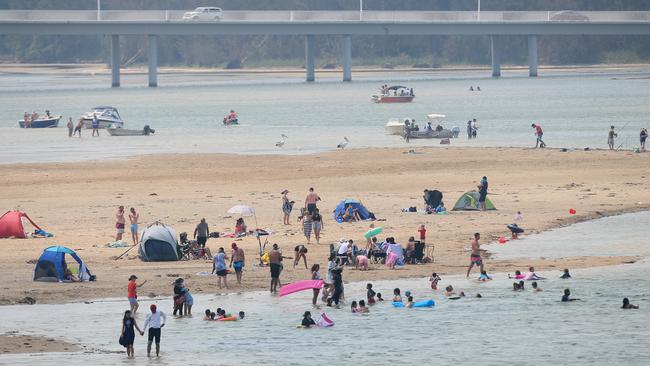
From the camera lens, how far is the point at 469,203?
152 ft

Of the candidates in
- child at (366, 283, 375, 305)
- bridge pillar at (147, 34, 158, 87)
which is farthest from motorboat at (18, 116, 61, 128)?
child at (366, 283, 375, 305)

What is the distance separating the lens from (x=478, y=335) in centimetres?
3061

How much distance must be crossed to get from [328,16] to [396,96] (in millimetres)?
25175

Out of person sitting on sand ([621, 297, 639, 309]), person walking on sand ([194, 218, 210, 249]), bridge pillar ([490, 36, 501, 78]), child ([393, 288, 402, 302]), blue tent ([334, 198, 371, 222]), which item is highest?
bridge pillar ([490, 36, 501, 78])

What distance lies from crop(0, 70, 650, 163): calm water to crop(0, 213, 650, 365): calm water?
1438 inches

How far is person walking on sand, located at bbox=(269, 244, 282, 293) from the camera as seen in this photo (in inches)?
1310

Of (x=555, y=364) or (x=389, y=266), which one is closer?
(x=555, y=364)

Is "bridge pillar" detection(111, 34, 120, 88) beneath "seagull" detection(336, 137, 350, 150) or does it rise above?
above

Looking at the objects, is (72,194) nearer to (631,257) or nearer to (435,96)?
(631,257)

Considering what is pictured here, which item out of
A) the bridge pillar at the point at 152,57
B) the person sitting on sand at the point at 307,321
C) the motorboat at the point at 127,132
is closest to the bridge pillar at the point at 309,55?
Result: the bridge pillar at the point at 152,57

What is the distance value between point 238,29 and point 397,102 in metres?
25.8

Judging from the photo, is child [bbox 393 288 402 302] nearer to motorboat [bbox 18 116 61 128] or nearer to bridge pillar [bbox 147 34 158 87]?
motorboat [bbox 18 116 61 128]

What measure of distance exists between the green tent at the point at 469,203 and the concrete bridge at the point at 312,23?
95289mm

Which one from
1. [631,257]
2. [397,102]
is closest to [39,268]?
[631,257]
